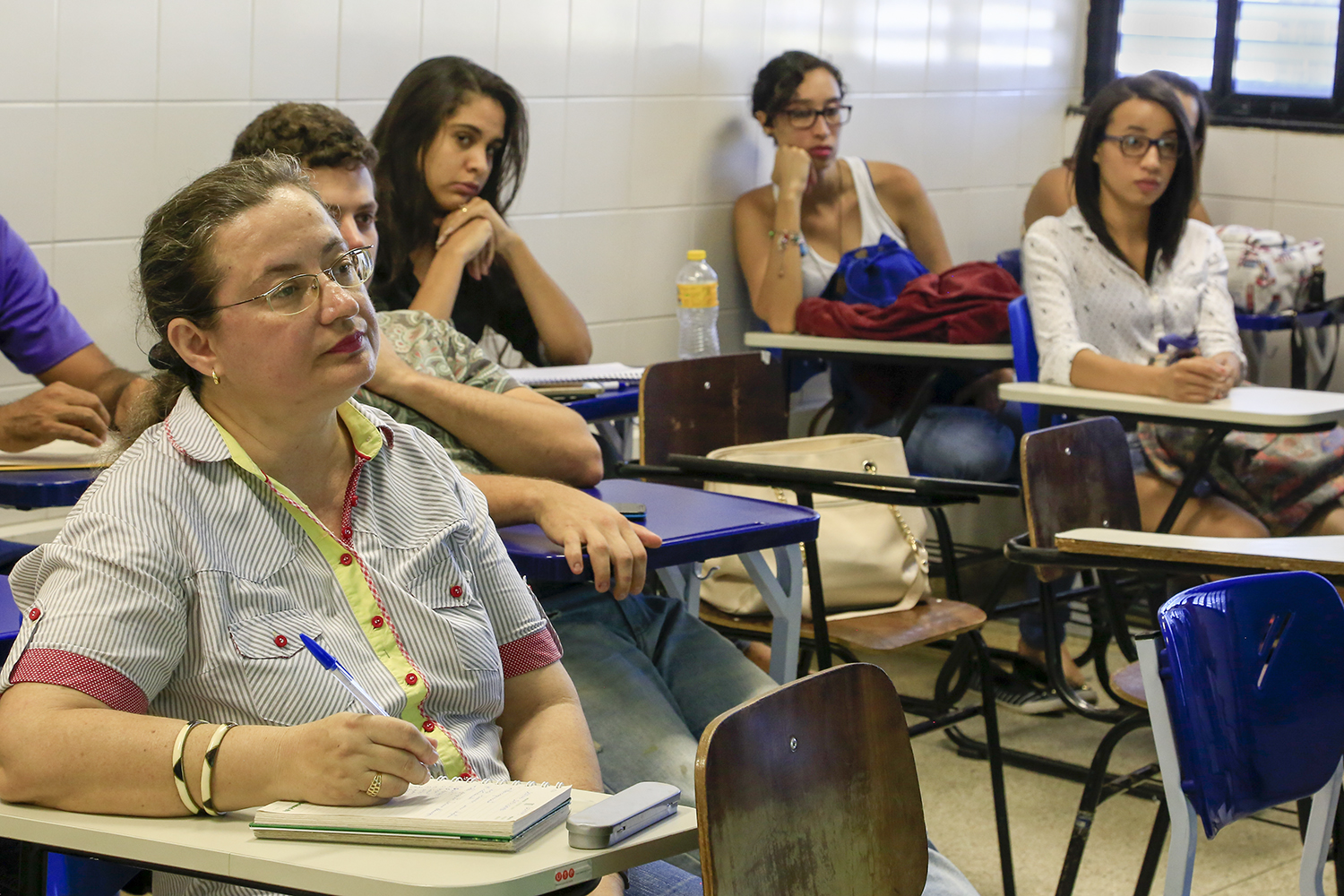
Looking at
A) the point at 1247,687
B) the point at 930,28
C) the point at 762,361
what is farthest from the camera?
the point at 930,28

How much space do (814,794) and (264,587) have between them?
1.70 feet

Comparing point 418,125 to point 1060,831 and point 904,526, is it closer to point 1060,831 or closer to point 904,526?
point 904,526

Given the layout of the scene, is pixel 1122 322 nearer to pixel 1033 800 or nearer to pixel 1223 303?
pixel 1223 303

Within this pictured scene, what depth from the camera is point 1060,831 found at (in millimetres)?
2758

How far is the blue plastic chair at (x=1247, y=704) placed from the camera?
1599 mm

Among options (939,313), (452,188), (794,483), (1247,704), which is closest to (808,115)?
(939,313)

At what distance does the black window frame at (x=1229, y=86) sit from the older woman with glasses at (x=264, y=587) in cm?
416

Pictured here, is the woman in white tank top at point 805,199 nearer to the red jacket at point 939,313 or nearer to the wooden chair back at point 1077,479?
the red jacket at point 939,313

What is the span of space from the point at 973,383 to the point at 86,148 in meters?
2.24

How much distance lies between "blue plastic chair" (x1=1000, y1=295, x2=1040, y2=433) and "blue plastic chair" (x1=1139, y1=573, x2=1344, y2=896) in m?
1.74

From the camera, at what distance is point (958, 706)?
3.40 meters

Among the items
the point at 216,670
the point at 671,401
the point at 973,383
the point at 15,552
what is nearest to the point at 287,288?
the point at 216,670

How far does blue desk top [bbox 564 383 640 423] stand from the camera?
106 inches

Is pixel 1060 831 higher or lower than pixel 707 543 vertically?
lower
